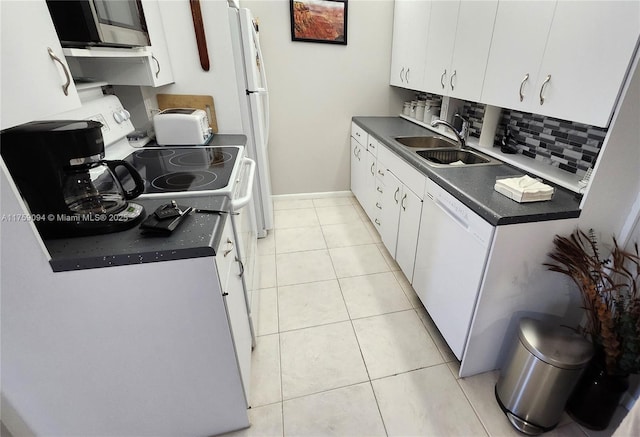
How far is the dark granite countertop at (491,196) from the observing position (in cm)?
121

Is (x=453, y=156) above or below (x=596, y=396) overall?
above

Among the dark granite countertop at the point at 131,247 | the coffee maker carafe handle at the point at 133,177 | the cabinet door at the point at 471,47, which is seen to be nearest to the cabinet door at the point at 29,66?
the coffee maker carafe handle at the point at 133,177

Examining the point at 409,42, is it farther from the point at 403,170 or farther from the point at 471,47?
the point at 403,170

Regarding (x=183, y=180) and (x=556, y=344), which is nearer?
(x=556, y=344)

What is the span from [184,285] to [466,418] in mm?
1382

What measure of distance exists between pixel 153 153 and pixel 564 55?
2.08 metres

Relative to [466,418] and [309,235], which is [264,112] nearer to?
[309,235]

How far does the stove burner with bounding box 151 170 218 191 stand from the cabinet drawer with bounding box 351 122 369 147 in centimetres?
171

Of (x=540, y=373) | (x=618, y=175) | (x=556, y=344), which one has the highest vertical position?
(x=618, y=175)

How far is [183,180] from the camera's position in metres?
1.43

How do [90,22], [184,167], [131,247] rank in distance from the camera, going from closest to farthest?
[131,247], [90,22], [184,167]

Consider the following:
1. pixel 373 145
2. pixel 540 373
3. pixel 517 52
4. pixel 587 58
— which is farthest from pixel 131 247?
pixel 373 145

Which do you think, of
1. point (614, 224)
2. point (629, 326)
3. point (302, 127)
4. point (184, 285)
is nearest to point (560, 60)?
point (614, 224)

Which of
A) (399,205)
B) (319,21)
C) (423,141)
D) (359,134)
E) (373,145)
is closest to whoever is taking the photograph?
(399,205)
